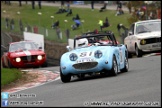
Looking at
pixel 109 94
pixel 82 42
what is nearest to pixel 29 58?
pixel 82 42

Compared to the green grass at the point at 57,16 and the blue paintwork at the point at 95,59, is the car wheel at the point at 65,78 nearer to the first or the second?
the blue paintwork at the point at 95,59

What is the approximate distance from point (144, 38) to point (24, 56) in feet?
16.9

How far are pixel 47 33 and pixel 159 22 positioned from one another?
12068mm

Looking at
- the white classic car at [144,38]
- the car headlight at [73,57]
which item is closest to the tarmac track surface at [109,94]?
the car headlight at [73,57]

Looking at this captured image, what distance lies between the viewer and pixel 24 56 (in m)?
25.7

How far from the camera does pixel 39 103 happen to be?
1013 centimetres

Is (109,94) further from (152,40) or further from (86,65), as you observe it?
(152,40)

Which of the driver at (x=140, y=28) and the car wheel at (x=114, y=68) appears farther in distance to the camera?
the driver at (x=140, y=28)

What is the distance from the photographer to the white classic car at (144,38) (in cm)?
2531

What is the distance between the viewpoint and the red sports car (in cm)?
2575

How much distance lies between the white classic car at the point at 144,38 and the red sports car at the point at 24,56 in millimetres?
4046

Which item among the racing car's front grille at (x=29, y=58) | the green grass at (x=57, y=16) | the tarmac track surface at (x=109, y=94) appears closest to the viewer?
the tarmac track surface at (x=109, y=94)

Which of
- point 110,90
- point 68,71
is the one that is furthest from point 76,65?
point 110,90

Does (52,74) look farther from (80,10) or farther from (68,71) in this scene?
(80,10)
